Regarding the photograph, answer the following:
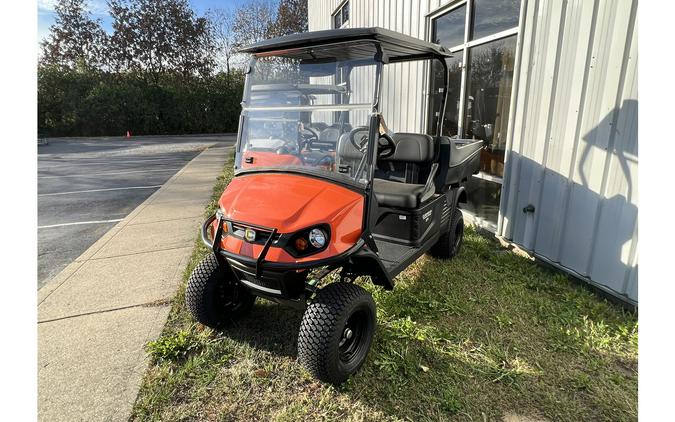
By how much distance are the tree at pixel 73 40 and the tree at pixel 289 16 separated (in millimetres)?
11780

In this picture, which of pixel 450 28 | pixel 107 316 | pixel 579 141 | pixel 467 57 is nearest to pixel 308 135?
pixel 107 316

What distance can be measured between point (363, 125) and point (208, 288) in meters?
1.49

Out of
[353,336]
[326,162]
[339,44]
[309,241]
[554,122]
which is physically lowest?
[353,336]

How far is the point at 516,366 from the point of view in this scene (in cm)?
233

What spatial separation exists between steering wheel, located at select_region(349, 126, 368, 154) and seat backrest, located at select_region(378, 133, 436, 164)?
3.30 ft

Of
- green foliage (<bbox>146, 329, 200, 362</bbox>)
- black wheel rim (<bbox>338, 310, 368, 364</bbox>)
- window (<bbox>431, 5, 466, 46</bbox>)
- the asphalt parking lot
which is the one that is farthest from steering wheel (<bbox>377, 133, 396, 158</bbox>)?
the asphalt parking lot

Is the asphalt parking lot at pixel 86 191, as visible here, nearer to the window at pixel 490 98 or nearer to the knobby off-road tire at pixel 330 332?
the knobby off-road tire at pixel 330 332

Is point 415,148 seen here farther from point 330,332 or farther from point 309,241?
point 330,332

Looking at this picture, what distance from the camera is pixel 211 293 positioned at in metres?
2.51

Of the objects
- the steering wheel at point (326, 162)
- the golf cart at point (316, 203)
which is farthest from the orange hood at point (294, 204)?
the steering wheel at point (326, 162)

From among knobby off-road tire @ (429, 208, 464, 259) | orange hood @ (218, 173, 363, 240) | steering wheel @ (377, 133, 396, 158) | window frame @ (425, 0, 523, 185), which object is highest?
window frame @ (425, 0, 523, 185)

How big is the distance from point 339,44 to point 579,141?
87.4 inches

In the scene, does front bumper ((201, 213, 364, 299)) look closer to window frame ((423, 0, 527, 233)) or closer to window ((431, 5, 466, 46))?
window frame ((423, 0, 527, 233))

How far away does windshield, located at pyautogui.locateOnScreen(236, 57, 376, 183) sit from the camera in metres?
2.41
